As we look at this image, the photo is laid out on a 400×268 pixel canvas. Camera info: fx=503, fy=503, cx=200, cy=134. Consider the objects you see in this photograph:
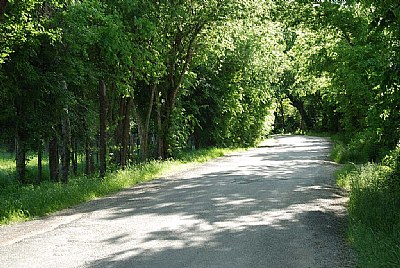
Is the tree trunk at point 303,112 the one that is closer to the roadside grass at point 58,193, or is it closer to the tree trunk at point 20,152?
the roadside grass at point 58,193

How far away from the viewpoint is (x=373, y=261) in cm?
616

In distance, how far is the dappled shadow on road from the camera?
734 cm

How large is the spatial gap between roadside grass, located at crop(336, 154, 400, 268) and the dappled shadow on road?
39cm

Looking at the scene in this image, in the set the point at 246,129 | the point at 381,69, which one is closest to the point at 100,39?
the point at 381,69

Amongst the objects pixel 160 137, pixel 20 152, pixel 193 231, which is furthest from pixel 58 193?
pixel 160 137

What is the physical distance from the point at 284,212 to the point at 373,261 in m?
4.93

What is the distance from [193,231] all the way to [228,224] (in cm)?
90

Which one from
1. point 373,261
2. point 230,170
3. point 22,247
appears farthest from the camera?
point 230,170

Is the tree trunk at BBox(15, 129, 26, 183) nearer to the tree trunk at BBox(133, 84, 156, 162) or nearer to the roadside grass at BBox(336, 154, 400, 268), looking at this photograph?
the tree trunk at BBox(133, 84, 156, 162)

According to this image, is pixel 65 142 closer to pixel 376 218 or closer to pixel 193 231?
pixel 193 231

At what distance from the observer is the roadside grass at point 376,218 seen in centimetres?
635

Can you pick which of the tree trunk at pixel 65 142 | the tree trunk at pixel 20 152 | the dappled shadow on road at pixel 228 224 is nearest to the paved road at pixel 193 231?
the dappled shadow on road at pixel 228 224

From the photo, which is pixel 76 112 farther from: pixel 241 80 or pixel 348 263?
pixel 241 80

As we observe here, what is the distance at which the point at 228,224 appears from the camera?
386 inches
